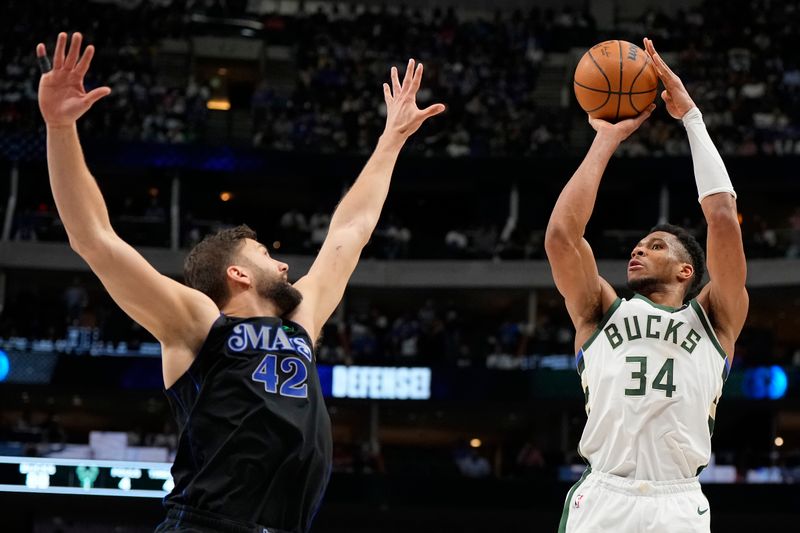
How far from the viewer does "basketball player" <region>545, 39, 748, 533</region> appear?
5.47 metres

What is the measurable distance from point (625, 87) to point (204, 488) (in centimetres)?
343

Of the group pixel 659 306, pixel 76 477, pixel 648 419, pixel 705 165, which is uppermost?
pixel 705 165

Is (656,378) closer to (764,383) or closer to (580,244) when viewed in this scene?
(580,244)

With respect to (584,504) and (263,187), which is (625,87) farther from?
(263,187)

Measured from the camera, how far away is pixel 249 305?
179 inches

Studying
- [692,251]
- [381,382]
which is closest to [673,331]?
[692,251]

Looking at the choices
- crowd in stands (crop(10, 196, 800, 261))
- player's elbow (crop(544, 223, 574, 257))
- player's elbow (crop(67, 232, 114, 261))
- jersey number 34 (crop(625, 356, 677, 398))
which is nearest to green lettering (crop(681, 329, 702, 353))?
jersey number 34 (crop(625, 356, 677, 398))

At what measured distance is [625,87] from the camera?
6.30 metres

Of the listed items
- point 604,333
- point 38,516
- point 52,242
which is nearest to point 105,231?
point 604,333

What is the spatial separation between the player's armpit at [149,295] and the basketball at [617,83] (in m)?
2.84

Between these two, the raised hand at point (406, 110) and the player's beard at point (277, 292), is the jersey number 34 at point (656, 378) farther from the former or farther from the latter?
the player's beard at point (277, 292)

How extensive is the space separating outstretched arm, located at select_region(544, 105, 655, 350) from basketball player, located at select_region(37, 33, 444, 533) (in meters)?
1.60

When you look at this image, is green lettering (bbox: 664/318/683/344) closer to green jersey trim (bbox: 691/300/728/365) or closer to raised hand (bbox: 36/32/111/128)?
green jersey trim (bbox: 691/300/728/365)

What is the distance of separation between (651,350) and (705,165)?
102cm
